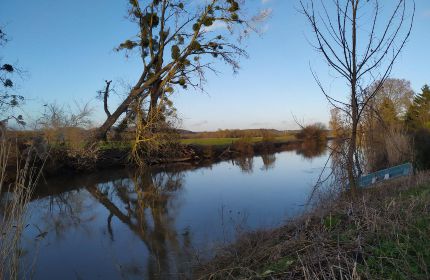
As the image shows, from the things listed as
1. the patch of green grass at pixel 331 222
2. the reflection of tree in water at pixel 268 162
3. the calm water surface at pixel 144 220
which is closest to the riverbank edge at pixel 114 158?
the calm water surface at pixel 144 220

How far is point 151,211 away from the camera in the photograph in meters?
9.06

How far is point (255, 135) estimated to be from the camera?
44.0m

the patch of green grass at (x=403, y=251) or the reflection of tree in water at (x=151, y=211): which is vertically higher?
the patch of green grass at (x=403, y=251)

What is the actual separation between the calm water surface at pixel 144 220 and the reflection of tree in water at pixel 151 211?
0.02m

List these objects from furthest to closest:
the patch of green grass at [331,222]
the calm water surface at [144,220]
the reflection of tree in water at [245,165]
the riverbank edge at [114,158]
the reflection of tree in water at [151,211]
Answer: the reflection of tree in water at [245,165] → the riverbank edge at [114,158] → the reflection of tree in water at [151,211] → the calm water surface at [144,220] → the patch of green grass at [331,222]

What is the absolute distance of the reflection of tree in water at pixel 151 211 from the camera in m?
5.54

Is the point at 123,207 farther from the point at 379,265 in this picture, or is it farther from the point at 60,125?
the point at 60,125

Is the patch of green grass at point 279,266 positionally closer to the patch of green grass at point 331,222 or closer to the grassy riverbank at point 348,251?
the grassy riverbank at point 348,251

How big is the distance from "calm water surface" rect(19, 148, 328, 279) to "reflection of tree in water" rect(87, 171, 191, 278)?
15 mm

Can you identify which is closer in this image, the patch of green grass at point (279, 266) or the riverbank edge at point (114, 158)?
the patch of green grass at point (279, 266)

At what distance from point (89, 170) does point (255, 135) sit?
28.7m

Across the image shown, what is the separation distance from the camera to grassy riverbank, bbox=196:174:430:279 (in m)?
2.78

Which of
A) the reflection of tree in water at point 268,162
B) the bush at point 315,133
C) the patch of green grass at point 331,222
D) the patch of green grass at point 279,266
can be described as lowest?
the reflection of tree in water at point 268,162

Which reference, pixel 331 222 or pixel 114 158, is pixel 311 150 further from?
pixel 331 222
